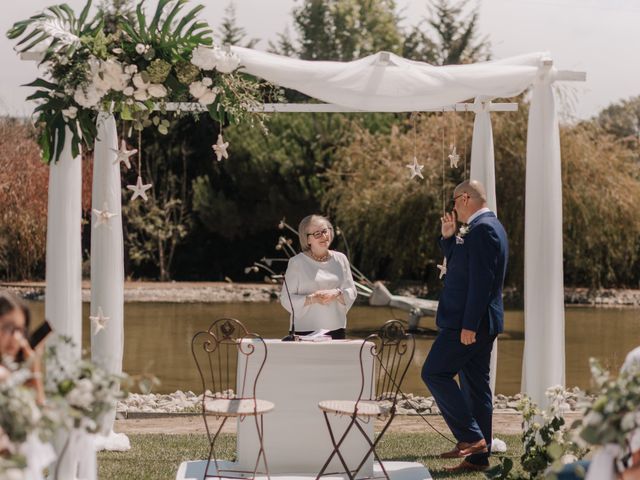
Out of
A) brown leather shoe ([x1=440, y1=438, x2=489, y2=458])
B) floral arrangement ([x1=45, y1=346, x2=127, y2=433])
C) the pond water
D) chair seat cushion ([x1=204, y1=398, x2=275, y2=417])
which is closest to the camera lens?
floral arrangement ([x1=45, y1=346, x2=127, y2=433])

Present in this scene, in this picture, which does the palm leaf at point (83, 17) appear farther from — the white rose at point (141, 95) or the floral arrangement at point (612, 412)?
the floral arrangement at point (612, 412)

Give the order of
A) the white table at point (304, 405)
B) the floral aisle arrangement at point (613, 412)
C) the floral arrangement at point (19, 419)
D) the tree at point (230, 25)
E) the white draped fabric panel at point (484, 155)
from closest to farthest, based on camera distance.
Result: the floral arrangement at point (19, 419) → the floral aisle arrangement at point (613, 412) → the white table at point (304, 405) → the white draped fabric panel at point (484, 155) → the tree at point (230, 25)

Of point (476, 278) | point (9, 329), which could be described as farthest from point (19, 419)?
point (476, 278)

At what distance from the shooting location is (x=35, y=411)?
356 cm

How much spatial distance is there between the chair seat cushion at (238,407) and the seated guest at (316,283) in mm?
1019

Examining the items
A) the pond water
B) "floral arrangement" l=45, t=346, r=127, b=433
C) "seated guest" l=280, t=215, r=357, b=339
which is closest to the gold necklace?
"seated guest" l=280, t=215, r=357, b=339

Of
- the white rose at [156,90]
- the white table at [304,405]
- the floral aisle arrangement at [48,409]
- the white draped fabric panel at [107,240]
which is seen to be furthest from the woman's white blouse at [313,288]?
the floral aisle arrangement at [48,409]

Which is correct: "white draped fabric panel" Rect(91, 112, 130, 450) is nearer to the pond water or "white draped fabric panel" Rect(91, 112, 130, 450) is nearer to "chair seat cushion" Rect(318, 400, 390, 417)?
"chair seat cushion" Rect(318, 400, 390, 417)

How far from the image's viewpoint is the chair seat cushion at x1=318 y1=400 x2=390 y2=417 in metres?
5.57

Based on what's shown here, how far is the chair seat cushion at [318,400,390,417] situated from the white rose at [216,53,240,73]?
6.25 feet

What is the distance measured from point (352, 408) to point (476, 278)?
4.38 ft

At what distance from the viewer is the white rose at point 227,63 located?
19.9 ft

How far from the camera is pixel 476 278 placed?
654 centimetres

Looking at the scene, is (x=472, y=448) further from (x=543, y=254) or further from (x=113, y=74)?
(x=113, y=74)
